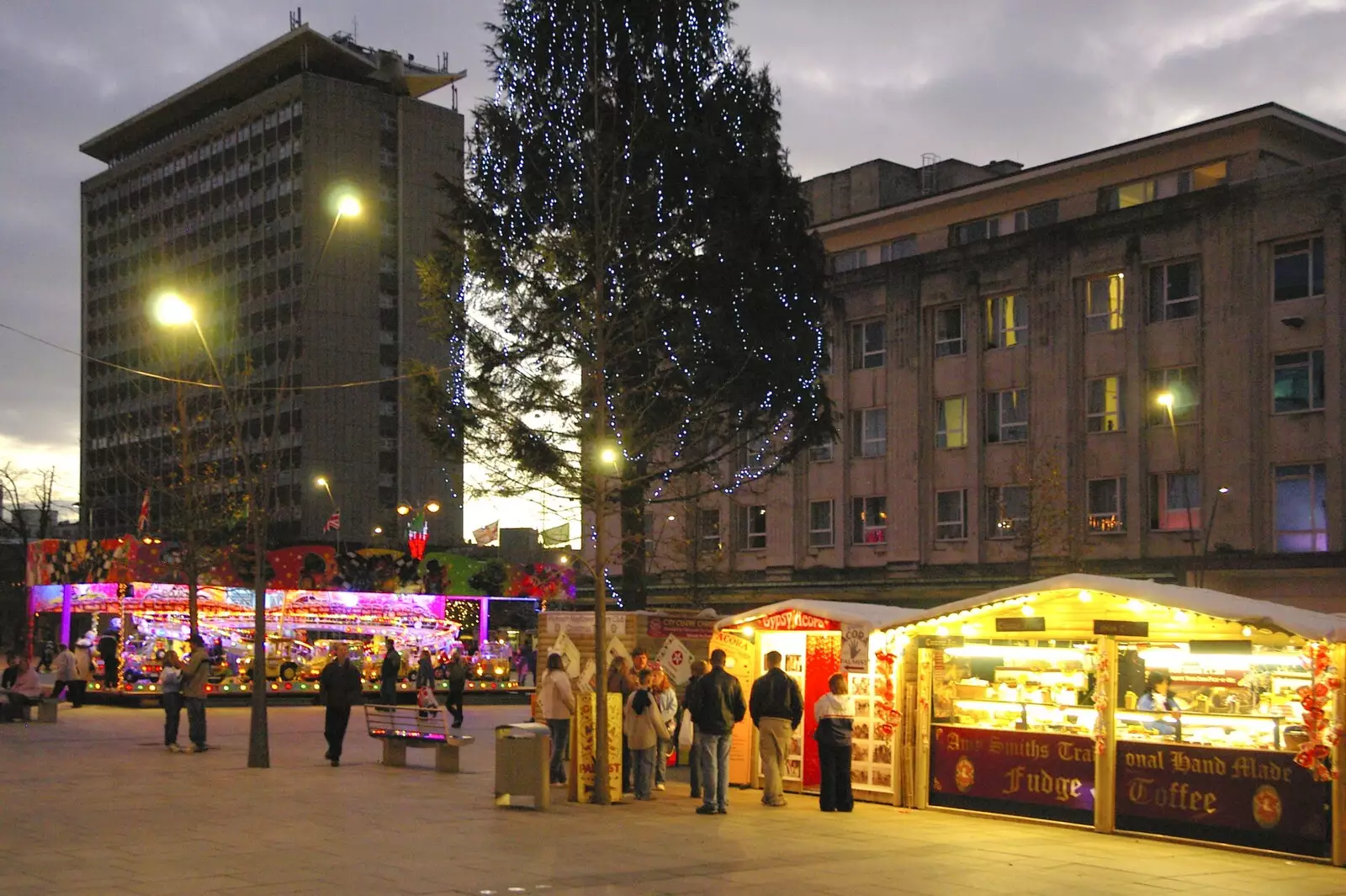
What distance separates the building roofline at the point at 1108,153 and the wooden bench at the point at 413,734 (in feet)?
82.6

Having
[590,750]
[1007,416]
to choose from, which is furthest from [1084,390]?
[590,750]

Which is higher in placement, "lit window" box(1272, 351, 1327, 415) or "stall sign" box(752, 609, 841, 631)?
"lit window" box(1272, 351, 1327, 415)

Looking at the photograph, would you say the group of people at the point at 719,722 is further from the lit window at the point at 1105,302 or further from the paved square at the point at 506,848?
the lit window at the point at 1105,302

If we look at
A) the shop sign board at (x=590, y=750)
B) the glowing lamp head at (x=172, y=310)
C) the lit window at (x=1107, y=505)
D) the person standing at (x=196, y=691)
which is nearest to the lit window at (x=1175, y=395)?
the lit window at (x=1107, y=505)

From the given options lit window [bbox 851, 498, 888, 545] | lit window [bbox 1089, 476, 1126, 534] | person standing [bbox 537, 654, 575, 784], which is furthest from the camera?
lit window [bbox 851, 498, 888, 545]

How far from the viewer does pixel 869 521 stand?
48.2 meters

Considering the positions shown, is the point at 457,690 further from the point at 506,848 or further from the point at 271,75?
the point at 271,75

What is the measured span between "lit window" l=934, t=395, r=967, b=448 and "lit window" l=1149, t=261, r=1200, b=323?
6.60 meters

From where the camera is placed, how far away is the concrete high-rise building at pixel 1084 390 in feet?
126

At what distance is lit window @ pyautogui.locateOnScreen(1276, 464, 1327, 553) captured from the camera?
37844 millimetres

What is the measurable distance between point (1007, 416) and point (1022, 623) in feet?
94.7

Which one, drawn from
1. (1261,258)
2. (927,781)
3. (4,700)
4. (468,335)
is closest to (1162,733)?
(927,781)

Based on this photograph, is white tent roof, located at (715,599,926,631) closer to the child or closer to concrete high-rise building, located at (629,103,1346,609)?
the child

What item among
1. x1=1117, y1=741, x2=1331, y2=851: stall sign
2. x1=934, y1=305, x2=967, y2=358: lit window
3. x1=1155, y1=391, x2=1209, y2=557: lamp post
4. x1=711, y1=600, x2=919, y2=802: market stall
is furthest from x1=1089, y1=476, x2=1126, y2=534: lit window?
x1=1117, y1=741, x2=1331, y2=851: stall sign
